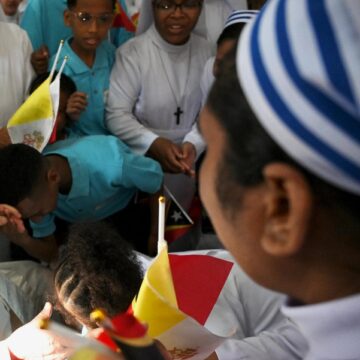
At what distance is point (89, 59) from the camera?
2.21 meters

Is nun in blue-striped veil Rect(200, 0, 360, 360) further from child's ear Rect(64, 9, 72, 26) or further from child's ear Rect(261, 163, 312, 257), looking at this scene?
child's ear Rect(64, 9, 72, 26)

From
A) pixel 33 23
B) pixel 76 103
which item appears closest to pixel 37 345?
pixel 76 103

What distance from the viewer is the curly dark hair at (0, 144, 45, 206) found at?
167 cm

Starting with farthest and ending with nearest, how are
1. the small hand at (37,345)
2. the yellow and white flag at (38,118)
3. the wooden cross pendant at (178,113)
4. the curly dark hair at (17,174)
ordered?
1. the wooden cross pendant at (178,113)
2. the yellow and white flag at (38,118)
3. the curly dark hair at (17,174)
4. the small hand at (37,345)

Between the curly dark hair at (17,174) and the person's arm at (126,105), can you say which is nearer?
the curly dark hair at (17,174)

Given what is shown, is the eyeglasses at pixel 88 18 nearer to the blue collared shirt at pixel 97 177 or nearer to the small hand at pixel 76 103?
the small hand at pixel 76 103

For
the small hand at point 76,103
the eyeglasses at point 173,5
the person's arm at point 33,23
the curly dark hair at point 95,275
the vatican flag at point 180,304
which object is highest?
the eyeglasses at point 173,5

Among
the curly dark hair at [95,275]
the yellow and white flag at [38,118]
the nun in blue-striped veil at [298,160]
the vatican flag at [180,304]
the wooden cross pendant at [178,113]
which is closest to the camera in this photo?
the nun in blue-striped veil at [298,160]

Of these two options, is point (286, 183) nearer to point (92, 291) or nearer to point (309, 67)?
point (309, 67)

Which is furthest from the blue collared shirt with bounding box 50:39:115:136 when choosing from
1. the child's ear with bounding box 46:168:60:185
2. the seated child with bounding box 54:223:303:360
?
the seated child with bounding box 54:223:303:360

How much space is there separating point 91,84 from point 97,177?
1.51 ft

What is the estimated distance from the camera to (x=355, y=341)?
1.58 ft

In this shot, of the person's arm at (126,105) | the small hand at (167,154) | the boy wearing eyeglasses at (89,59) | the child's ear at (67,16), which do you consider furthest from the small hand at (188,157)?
the child's ear at (67,16)

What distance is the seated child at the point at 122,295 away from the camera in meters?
1.10
